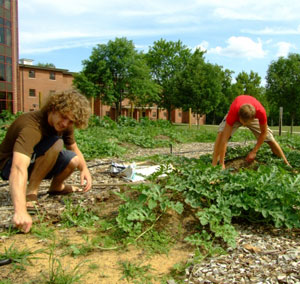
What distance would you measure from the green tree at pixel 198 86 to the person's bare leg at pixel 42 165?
2363cm

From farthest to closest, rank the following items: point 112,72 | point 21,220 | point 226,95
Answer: point 226,95
point 112,72
point 21,220

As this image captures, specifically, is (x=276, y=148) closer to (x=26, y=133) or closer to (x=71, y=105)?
(x=71, y=105)

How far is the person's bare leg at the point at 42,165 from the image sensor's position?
308 cm

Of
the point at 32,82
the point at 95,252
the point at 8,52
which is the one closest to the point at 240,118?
the point at 95,252

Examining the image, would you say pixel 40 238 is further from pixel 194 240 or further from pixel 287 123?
pixel 287 123

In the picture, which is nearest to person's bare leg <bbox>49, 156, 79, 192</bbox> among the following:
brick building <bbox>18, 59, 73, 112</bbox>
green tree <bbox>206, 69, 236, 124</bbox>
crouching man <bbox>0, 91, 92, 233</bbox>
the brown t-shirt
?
crouching man <bbox>0, 91, 92, 233</bbox>

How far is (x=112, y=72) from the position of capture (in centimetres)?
2414

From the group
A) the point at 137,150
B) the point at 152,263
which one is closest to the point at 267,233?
the point at 152,263

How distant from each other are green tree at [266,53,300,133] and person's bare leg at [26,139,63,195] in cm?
1519

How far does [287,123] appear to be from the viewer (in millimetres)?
45531

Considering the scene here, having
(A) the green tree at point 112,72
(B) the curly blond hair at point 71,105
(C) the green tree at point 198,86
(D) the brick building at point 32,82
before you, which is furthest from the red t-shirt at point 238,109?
(D) the brick building at point 32,82

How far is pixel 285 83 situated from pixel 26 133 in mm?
15941

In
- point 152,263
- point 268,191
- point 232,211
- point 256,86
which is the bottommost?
point 152,263

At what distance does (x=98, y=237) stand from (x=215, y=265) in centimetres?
92
